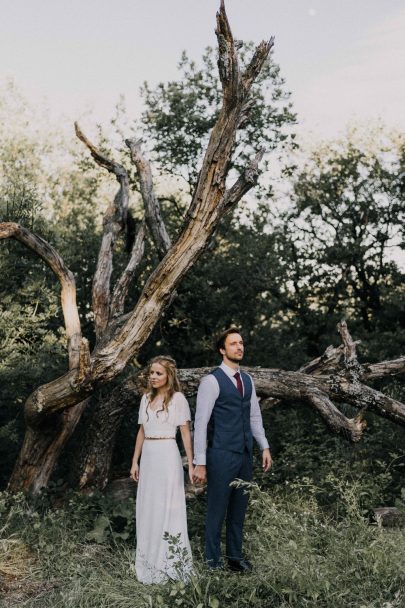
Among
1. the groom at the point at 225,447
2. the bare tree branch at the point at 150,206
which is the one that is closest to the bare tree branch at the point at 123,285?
the bare tree branch at the point at 150,206

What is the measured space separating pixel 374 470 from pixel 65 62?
9.20 metres

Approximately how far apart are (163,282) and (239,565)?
342cm

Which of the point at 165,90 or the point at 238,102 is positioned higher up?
the point at 165,90

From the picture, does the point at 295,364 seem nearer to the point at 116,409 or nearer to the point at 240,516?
the point at 116,409

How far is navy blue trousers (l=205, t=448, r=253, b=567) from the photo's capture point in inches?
249

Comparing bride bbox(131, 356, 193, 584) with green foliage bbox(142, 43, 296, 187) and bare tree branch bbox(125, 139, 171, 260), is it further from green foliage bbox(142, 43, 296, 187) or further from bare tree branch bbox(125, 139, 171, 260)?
green foliage bbox(142, 43, 296, 187)

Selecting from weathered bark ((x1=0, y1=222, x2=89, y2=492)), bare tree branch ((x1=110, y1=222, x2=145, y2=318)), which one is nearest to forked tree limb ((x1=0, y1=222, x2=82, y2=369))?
weathered bark ((x1=0, y1=222, x2=89, y2=492))

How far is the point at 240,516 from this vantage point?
656 centimetres

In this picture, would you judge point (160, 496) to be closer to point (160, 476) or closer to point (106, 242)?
point (160, 476)

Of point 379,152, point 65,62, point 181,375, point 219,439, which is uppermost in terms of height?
point 65,62

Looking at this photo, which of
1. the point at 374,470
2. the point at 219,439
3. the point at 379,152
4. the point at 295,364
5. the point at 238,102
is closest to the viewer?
the point at 219,439

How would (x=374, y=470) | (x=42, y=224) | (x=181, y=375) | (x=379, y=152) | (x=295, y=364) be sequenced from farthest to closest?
1. (x=379, y=152)
2. (x=295, y=364)
3. (x=42, y=224)
4. (x=374, y=470)
5. (x=181, y=375)

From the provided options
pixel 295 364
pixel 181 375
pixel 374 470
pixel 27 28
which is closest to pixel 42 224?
pixel 27 28

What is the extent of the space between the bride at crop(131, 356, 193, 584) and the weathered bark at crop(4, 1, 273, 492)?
1441 mm
